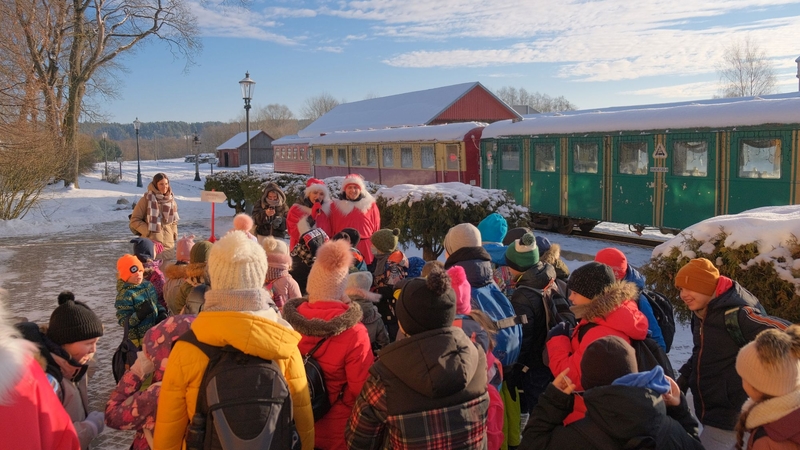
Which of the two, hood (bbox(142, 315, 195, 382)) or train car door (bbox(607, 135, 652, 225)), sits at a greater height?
train car door (bbox(607, 135, 652, 225))

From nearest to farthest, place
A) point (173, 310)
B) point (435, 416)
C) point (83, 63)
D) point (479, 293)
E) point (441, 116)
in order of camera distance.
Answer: point (435, 416), point (479, 293), point (173, 310), point (83, 63), point (441, 116)

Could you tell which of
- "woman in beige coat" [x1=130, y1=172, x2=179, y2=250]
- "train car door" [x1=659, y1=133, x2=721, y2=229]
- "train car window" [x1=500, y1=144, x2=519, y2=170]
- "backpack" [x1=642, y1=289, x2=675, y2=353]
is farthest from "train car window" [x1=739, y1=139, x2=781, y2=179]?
"woman in beige coat" [x1=130, y1=172, x2=179, y2=250]

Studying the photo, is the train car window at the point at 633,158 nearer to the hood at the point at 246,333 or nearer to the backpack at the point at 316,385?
the backpack at the point at 316,385

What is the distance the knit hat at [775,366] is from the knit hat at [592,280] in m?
0.78

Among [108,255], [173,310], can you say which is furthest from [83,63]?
[173,310]

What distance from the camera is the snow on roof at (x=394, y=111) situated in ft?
115

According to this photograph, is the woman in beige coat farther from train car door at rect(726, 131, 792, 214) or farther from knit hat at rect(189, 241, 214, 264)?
train car door at rect(726, 131, 792, 214)

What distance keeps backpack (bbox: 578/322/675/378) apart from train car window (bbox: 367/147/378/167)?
1957 cm

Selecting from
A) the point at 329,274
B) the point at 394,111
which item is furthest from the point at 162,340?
the point at 394,111

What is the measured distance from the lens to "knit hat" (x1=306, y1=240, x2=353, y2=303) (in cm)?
314

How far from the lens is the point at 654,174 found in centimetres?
1226

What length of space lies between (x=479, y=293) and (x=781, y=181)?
8.93m

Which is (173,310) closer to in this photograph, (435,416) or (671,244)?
(435,416)

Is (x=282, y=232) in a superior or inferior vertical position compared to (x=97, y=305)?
superior
